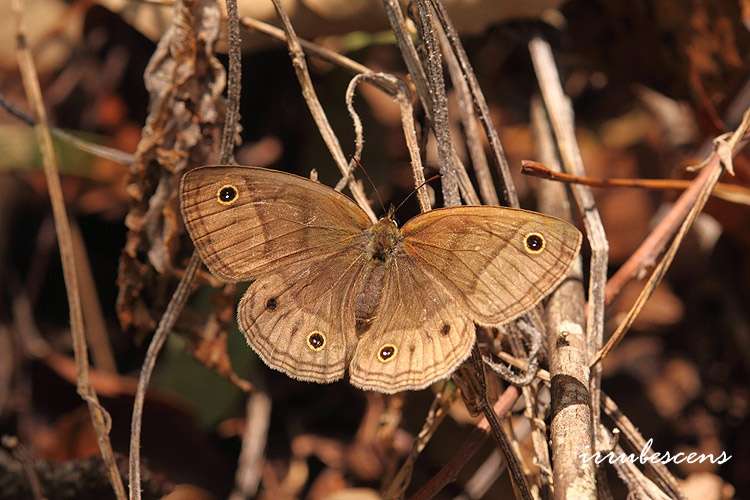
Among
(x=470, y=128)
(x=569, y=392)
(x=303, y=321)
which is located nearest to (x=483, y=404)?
(x=569, y=392)

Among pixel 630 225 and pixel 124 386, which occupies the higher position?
pixel 630 225

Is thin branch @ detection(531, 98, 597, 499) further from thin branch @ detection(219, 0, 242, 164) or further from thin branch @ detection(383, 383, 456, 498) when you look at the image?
thin branch @ detection(219, 0, 242, 164)

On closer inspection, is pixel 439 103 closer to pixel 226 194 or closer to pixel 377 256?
pixel 377 256

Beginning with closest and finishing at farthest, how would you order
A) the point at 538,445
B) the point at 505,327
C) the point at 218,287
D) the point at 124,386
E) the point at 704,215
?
the point at 538,445 < the point at 505,327 < the point at 218,287 < the point at 124,386 < the point at 704,215

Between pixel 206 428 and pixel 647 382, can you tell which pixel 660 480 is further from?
pixel 206 428

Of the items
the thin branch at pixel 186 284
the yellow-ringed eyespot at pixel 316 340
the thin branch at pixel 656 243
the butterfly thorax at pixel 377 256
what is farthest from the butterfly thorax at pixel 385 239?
the thin branch at pixel 656 243

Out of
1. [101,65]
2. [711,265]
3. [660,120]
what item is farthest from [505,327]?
[101,65]
